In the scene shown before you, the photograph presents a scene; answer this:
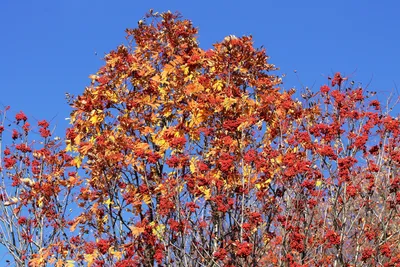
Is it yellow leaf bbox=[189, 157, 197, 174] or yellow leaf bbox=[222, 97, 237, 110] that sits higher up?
yellow leaf bbox=[222, 97, 237, 110]

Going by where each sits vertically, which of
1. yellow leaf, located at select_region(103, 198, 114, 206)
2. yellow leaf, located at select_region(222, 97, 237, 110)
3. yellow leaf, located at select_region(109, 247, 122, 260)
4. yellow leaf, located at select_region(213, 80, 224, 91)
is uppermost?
yellow leaf, located at select_region(213, 80, 224, 91)

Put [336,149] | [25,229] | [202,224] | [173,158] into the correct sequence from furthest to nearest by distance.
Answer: [25,229] < [336,149] < [202,224] < [173,158]

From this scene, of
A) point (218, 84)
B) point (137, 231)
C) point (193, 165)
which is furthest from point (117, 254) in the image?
point (218, 84)

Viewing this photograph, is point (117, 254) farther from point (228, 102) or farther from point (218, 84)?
point (218, 84)

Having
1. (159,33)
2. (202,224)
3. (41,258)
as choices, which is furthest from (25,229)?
(159,33)

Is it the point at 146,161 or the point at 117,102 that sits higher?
the point at 117,102

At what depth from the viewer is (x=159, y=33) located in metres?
8.08

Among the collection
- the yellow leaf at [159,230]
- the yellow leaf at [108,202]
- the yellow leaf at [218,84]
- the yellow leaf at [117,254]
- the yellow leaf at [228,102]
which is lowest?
the yellow leaf at [117,254]

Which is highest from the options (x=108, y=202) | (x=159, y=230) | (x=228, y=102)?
(x=228, y=102)

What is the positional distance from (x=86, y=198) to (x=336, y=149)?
3.36 m

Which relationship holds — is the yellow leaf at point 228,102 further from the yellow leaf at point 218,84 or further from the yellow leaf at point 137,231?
the yellow leaf at point 137,231

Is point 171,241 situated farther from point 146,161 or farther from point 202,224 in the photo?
point 146,161

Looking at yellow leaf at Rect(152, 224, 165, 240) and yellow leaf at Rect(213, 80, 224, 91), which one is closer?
yellow leaf at Rect(152, 224, 165, 240)

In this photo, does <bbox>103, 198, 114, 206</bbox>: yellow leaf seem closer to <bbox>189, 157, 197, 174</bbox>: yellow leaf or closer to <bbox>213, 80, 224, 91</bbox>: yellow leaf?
<bbox>189, 157, 197, 174</bbox>: yellow leaf
